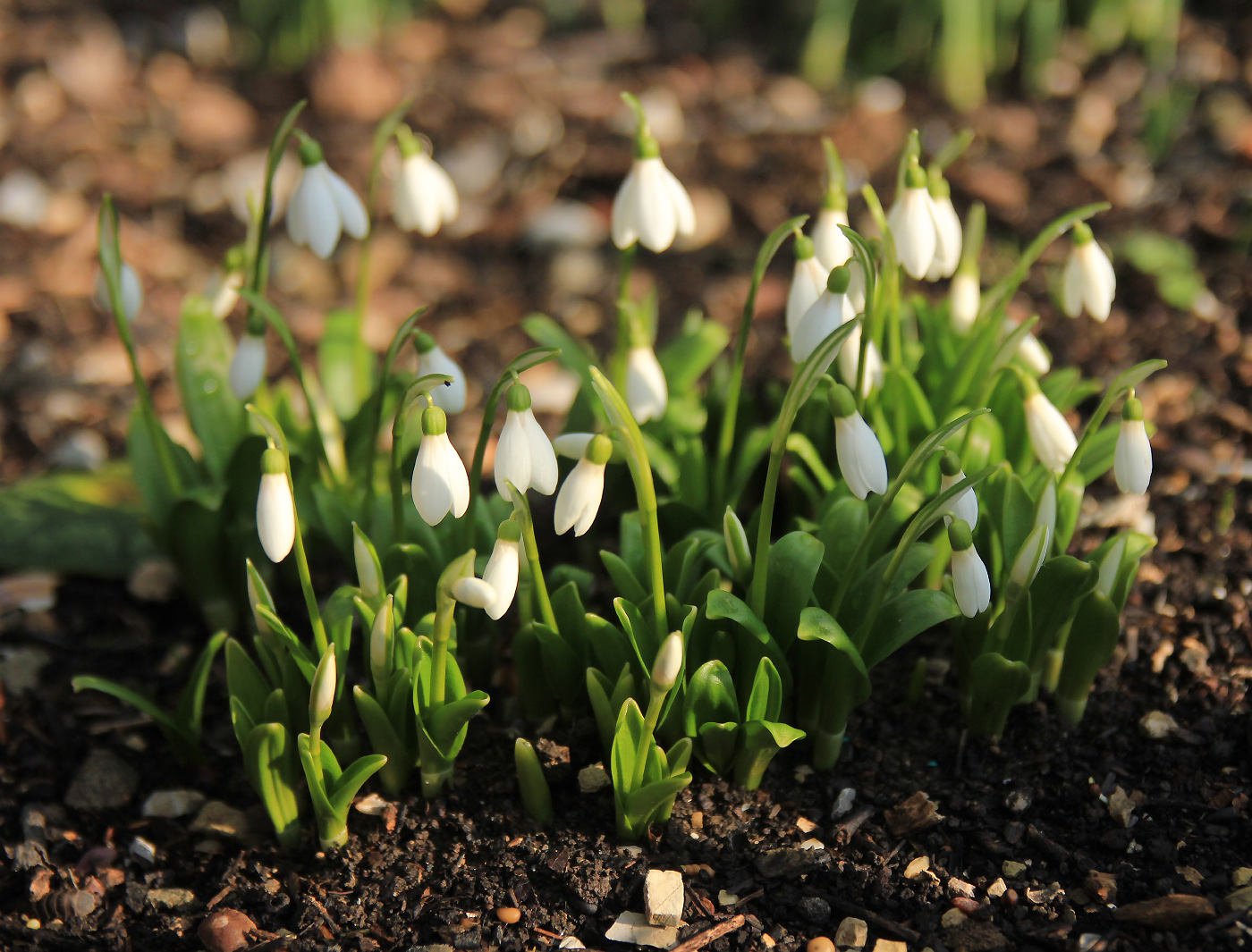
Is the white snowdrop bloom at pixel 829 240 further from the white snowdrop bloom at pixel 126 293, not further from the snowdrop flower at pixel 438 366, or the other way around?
the white snowdrop bloom at pixel 126 293

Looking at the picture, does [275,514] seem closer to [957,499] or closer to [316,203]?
[316,203]

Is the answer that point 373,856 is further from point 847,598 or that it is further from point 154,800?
point 847,598

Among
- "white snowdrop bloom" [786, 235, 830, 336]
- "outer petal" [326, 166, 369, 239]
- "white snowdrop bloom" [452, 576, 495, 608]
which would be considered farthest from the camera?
"outer petal" [326, 166, 369, 239]

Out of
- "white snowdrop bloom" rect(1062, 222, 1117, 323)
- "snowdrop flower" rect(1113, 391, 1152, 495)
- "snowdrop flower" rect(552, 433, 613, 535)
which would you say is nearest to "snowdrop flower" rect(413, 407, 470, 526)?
"snowdrop flower" rect(552, 433, 613, 535)

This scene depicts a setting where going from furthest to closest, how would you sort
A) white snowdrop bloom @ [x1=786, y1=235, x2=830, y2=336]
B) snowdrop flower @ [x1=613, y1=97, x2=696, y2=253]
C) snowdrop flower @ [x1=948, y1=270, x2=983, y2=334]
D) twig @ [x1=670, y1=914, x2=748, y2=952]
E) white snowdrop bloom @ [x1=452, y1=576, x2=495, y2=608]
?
1. snowdrop flower @ [x1=948, y1=270, x2=983, y2=334]
2. snowdrop flower @ [x1=613, y1=97, x2=696, y2=253]
3. white snowdrop bloom @ [x1=786, y1=235, x2=830, y2=336]
4. twig @ [x1=670, y1=914, x2=748, y2=952]
5. white snowdrop bloom @ [x1=452, y1=576, x2=495, y2=608]

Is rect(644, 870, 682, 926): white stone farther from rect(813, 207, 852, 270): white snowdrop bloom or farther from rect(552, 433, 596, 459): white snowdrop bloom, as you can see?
rect(813, 207, 852, 270): white snowdrop bloom

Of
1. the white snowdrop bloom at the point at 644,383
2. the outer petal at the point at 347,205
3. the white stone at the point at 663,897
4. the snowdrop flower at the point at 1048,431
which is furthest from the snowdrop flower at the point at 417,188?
the white stone at the point at 663,897
